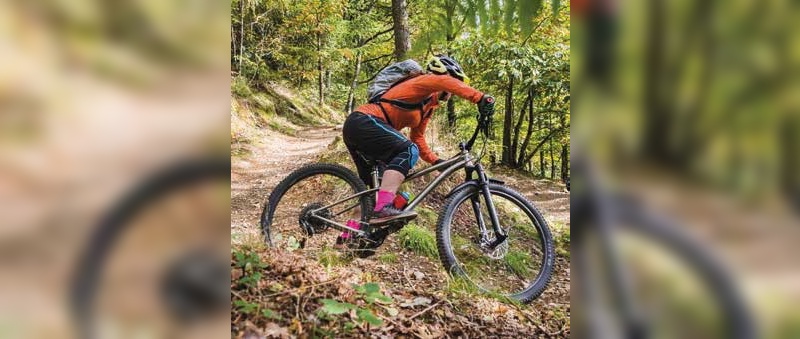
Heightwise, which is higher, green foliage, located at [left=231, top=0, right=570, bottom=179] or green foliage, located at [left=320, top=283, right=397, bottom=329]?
green foliage, located at [left=231, top=0, right=570, bottom=179]

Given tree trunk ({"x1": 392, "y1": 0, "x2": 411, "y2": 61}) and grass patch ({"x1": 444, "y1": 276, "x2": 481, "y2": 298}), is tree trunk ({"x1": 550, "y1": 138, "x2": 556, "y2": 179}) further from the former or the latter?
grass patch ({"x1": 444, "y1": 276, "x2": 481, "y2": 298})

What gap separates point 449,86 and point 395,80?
0.28m

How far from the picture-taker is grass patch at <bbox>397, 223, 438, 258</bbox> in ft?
8.96

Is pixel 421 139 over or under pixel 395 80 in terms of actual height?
under

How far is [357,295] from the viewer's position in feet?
5.80

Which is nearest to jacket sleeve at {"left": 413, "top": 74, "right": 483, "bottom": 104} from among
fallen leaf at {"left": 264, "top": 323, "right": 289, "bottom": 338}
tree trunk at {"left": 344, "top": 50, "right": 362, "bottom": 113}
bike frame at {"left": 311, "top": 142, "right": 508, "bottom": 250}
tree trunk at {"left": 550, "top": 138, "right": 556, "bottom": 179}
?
bike frame at {"left": 311, "top": 142, "right": 508, "bottom": 250}

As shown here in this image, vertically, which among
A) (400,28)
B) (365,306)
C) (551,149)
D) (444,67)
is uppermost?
(400,28)

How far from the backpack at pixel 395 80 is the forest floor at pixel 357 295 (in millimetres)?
787

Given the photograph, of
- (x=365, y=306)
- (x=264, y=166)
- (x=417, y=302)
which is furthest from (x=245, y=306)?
(x=264, y=166)

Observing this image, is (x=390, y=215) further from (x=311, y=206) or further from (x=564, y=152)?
(x=564, y=152)

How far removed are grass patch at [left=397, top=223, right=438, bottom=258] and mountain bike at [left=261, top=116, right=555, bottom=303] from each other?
276 mm

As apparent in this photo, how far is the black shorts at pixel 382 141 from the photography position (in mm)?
2279
